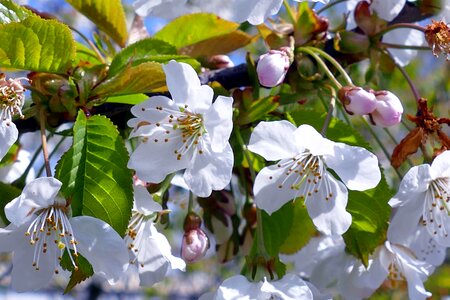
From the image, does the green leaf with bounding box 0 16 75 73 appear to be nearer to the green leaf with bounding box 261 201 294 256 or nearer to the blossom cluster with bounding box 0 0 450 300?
the blossom cluster with bounding box 0 0 450 300

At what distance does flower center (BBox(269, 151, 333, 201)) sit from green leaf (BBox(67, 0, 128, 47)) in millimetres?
509

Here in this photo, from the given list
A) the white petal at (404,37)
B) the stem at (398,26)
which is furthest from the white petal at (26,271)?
the white petal at (404,37)

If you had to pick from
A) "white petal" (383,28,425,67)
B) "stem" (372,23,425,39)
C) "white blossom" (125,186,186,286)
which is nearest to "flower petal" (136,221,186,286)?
"white blossom" (125,186,186,286)

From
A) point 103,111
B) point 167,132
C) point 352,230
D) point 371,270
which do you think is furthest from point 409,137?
point 103,111

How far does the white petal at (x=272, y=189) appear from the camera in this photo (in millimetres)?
1209

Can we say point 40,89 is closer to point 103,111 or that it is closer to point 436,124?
point 103,111

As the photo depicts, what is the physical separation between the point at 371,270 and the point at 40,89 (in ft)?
2.51

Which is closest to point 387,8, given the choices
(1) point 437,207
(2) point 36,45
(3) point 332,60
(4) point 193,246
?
(3) point 332,60

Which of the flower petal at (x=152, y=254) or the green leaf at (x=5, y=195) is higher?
the green leaf at (x=5, y=195)

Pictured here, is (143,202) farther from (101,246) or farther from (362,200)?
(362,200)

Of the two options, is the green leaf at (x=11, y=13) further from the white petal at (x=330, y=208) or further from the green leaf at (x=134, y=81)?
the white petal at (x=330, y=208)

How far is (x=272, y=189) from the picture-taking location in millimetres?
1225

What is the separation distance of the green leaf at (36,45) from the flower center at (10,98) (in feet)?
0.14

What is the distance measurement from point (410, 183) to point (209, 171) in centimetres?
35
